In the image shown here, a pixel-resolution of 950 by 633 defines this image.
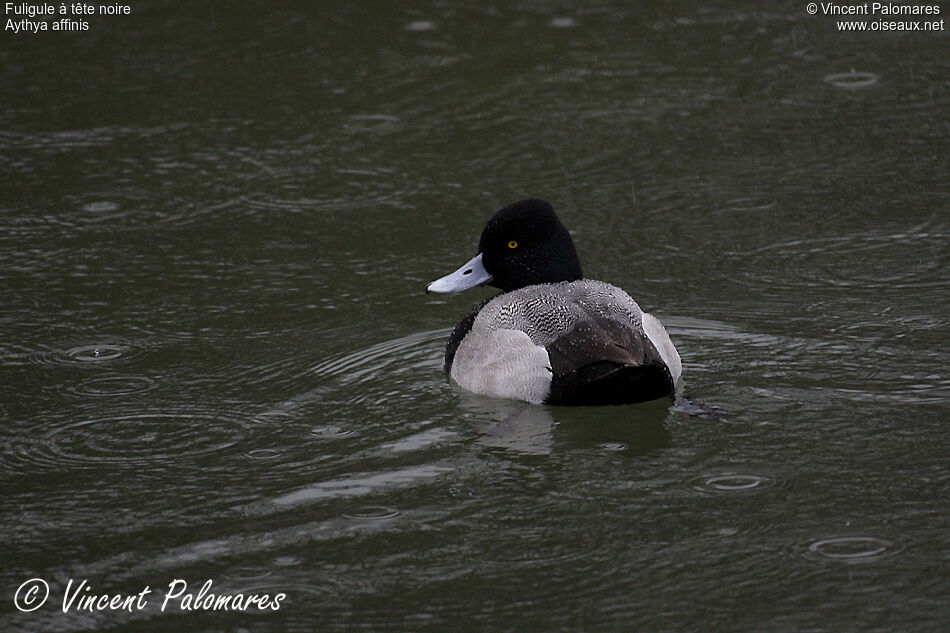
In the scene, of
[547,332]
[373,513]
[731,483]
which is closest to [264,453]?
[373,513]

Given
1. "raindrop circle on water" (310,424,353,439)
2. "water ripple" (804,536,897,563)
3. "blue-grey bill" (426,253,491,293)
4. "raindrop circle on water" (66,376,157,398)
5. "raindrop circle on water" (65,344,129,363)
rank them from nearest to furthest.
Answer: "water ripple" (804,536,897,563) < "raindrop circle on water" (310,424,353,439) < "raindrop circle on water" (66,376,157,398) < "raindrop circle on water" (65,344,129,363) < "blue-grey bill" (426,253,491,293)

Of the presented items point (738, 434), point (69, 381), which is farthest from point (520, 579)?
point (69, 381)

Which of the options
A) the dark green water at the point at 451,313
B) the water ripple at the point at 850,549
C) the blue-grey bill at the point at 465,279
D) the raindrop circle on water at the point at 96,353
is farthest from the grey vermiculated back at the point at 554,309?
the raindrop circle on water at the point at 96,353

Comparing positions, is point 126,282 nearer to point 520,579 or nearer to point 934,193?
point 520,579

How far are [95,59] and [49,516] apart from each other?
741 centimetres

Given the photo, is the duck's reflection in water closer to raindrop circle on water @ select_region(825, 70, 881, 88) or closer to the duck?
the duck

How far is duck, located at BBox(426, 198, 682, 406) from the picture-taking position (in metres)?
6.74

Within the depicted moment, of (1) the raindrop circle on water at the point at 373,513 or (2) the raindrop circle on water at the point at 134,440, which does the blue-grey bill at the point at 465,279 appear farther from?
(1) the raindrop circle on water at the point at 373,513

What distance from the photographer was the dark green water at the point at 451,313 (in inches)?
210

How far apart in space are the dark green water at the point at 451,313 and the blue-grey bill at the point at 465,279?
35cm

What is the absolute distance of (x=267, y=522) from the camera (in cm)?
575

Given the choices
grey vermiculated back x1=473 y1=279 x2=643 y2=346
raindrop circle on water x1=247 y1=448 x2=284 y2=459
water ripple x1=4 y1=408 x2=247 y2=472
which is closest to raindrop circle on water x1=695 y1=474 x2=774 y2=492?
grey vermiculated back x1=473 y1=279 x2=643 y2=346

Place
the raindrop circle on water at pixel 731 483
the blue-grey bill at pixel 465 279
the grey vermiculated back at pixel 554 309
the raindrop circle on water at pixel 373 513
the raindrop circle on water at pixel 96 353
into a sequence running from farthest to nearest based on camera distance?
the blue-grey bill at pixel 465 279, the raindrop circle on water at pixel 96 353, the grey vermiculated back at pixel 554 309, the raindrop circle on water at pixel 731 483, the raindrop circle on water at pixel 373 513

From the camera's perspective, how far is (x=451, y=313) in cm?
855
